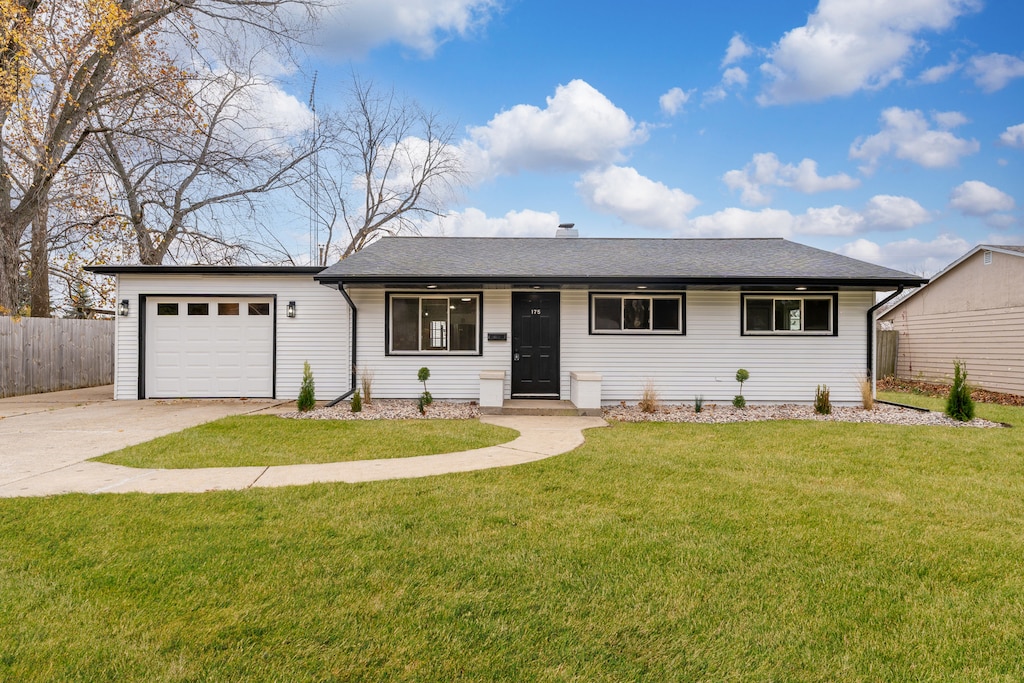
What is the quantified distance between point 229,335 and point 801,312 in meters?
12.0

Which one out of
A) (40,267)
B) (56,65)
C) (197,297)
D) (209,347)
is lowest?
(209,347)

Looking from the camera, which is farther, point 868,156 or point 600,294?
point 868,156

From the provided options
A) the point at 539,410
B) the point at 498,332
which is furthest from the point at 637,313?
the point at 539,410

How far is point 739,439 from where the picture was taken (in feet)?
22.2

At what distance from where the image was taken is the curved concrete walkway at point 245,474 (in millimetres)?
4230

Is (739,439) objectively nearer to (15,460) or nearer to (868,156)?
(15,460)

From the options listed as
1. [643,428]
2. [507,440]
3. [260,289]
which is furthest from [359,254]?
[643,428]

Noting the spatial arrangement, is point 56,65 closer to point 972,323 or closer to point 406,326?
point 406,326

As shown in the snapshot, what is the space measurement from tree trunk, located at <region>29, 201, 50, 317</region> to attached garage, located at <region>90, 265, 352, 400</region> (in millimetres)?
5753

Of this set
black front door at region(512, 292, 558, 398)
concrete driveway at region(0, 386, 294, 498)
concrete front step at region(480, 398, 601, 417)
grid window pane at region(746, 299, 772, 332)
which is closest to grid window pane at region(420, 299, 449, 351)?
black front door at region(512, 292, 558, 398)

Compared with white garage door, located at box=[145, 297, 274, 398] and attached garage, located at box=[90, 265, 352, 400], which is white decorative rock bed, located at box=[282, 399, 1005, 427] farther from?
white garage door, located at box=[145, 297, 274, 398]

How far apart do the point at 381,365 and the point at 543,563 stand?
795 cm

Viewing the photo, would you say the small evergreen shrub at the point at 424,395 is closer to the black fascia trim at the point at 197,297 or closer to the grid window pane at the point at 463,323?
the grid window pane at the point at 463,323

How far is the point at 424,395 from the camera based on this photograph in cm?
927
